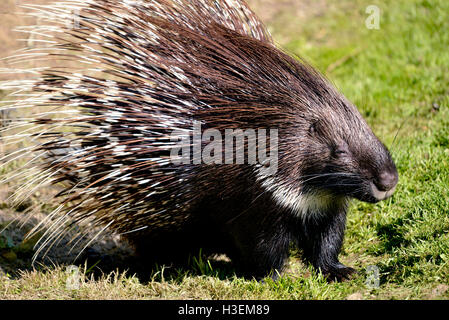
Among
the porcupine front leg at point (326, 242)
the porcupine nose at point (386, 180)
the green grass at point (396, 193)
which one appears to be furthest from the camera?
the porcupine front leg at point (326, 242)

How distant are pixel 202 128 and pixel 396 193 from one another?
188cm

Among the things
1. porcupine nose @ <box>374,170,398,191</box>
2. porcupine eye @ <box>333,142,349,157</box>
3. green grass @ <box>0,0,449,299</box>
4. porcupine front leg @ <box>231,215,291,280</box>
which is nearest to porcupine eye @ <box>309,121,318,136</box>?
porcupine eye @ <box>333,142,349,157</box>

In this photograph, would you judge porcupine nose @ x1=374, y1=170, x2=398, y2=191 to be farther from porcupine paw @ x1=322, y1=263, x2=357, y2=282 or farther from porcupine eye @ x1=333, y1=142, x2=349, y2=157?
porcupine paw @ x1=322, y1=263, x2=357, y2=282

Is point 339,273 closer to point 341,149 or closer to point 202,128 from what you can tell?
point 341,149

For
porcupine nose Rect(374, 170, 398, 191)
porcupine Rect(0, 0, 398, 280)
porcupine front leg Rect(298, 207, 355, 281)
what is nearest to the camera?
porcupine nose Rect(374, 170, 398, 191)

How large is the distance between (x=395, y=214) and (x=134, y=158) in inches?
80.5

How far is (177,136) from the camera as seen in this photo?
11.5ft

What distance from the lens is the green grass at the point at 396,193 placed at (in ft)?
11.8

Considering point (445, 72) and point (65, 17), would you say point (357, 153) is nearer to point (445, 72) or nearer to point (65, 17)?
point (65, 17)

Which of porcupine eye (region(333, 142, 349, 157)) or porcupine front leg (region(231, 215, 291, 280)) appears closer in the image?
porcupine eye (region(333, 142, 349, 157))

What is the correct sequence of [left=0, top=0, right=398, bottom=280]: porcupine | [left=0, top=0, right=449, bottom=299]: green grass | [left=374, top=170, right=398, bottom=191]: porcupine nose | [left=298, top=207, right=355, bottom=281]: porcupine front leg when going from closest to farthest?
[left=374, top=170, right=398, bottom=191]: porcupine nose
[left=0, top=0, right=398, bottom=280]: porcupine
[left=0, top=0, right=449, bottom=299]: green grass
[left=298, top=207, right=355, bottom=281]: porcupine front leg

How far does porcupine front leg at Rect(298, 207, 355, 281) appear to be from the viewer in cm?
381

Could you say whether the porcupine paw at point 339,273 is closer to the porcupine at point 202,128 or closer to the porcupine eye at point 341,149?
the porcupine at point 202,128

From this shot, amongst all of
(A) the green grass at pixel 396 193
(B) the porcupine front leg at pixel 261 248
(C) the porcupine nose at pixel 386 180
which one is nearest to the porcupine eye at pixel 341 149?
(C) the porcupine nose at pixel 386 180
